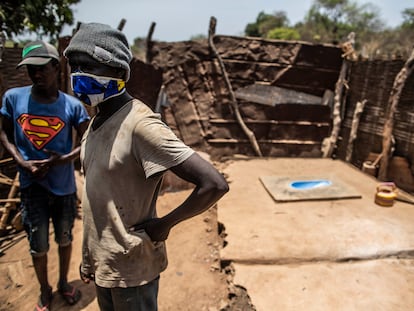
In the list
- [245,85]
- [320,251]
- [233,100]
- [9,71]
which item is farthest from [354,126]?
[9,71]

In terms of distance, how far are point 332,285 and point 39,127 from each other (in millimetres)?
2571

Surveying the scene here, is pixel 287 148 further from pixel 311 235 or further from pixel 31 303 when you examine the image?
pixel 31 303

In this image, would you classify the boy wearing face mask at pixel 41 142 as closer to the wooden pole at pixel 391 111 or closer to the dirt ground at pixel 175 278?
the dirt ground at pixel 175 278

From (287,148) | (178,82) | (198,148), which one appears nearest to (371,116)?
(287,148)

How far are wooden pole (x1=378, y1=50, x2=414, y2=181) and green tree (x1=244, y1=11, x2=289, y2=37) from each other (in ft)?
81.3

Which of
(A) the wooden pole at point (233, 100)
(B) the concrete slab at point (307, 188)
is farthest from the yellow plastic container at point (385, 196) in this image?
(A) the wooden pole at point (233, 100)

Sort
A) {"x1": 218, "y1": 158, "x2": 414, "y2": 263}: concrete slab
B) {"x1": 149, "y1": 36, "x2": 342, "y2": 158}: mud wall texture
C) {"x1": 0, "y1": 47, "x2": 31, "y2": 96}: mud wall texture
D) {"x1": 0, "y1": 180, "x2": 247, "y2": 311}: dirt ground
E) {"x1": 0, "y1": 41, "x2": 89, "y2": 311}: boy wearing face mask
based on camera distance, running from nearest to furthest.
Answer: {"x1": 0, "y1": 41, "x2": 89, "y2": 311}: boy wearing face mask < {"x1": 0, "y1": 180, "x2": 247, "y2": 311}: dirt ground < {"x1": 218, "y1": 158, "x2": 414, "y2": 263}: concrete slab < {"x1": 0, "y1": 47, "x2": 31, "y2": 96}: mud wall texture < {"x1": 149, "y1": 36, "x2": 342, "y2": 158}: mud wall texture

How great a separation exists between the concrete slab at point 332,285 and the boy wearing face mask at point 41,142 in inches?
61.7

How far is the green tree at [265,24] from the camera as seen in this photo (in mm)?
28991

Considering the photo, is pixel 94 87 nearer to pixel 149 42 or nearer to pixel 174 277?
pixel 174 277

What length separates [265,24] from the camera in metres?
29.9

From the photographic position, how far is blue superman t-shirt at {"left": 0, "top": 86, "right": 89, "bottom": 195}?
2.07m

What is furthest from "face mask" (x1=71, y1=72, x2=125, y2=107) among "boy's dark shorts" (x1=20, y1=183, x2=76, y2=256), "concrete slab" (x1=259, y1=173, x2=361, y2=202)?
"concrete slab" (x1=259, y1=173, x2=361, y2=202)

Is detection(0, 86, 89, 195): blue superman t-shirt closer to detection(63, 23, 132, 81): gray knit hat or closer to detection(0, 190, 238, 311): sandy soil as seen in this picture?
detection(0, 190, 238, 311): sandy soil
